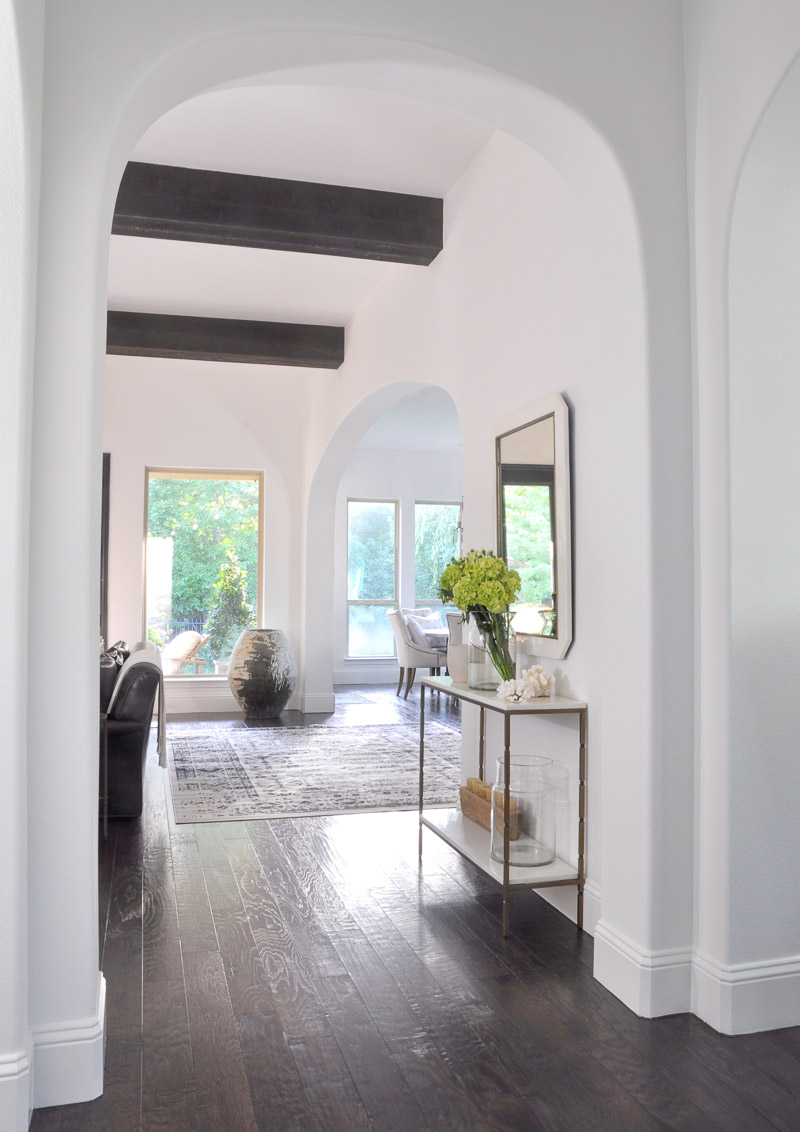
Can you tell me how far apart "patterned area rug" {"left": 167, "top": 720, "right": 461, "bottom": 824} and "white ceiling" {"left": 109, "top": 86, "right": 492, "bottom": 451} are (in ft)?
9.56

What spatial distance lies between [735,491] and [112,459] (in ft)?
21.3

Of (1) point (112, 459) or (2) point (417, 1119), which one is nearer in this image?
(2) point (417, 1119)

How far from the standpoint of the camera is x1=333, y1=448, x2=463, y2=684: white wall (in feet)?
34.9

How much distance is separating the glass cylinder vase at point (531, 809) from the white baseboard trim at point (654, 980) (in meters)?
0.61

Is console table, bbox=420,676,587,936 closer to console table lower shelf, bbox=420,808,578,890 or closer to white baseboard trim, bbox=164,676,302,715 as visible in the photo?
console table lower shelf, bbox=420,808,578,890

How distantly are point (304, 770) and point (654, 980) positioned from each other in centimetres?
337

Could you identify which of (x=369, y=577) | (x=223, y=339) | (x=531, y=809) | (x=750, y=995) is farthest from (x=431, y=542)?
(x=750, y=995)

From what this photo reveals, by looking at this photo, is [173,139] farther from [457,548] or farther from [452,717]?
[457,548]

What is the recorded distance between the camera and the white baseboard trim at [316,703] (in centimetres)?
797

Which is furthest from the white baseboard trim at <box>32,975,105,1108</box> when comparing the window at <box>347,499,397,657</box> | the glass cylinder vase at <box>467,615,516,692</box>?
the window at <box>347,499,397,657</box>

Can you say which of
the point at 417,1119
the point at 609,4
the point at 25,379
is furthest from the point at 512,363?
the point at 417,1119

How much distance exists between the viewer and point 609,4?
2.50 metres

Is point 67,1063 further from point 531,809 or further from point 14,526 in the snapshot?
point 531,809

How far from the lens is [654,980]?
7.83 feet
